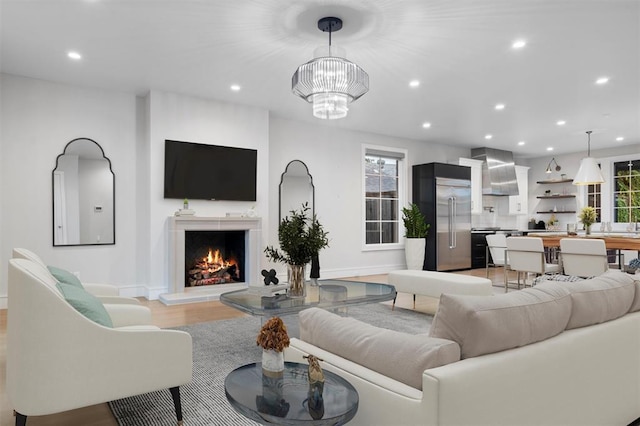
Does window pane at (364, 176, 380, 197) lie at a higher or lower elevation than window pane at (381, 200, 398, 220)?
higher

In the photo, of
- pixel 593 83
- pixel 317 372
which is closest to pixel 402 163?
pixel 593 83

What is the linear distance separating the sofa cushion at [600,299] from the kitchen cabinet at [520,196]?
27.9ft

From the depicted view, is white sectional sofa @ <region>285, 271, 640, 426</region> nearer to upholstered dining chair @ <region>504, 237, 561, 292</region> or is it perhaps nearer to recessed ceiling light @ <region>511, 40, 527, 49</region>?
→ recessed ceiling light @ <region>511, 40, 527, 49</region>

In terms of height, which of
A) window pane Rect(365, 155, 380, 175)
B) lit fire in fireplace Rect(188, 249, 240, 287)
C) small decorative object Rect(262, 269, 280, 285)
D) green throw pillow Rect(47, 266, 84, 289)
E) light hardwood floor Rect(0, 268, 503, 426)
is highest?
window pane Rect(365, 155, 380, 175)

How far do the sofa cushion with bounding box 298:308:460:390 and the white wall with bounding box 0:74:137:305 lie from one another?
4500 mm

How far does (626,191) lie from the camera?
900 centimetres

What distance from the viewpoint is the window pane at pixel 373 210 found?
809cm

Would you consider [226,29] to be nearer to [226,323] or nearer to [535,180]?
[226,323]

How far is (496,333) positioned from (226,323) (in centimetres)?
330

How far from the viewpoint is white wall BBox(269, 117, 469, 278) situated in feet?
22.6

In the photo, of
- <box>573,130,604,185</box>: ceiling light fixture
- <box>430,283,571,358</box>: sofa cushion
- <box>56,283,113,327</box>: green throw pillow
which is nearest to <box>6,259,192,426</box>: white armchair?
<box>56,283,113,327</box>: green throw pillow

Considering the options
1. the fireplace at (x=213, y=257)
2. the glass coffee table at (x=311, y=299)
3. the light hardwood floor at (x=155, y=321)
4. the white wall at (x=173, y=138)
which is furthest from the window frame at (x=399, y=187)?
the glass coffee table at (x=311, y=299)

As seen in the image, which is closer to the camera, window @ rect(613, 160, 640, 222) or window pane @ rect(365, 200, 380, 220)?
window pane @ rect(365, 200, 380, 220)

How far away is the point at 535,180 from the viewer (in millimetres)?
10625
